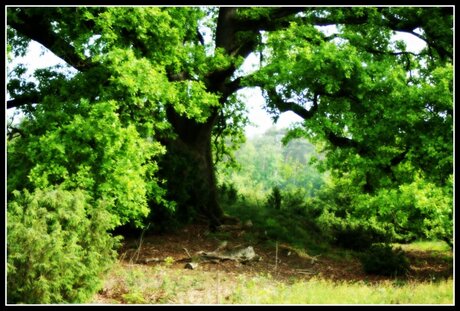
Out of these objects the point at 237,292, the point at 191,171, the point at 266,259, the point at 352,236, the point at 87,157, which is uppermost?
the point at 191,171

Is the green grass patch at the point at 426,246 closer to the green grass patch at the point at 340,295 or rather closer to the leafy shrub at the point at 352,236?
the leafy shrub at the point at 352,236

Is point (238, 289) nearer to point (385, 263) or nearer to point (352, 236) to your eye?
point (385, 263)

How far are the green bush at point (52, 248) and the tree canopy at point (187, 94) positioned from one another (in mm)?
1373

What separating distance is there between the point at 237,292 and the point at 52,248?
12.8 ft

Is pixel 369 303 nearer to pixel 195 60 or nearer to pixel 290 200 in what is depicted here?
pixel 195 60

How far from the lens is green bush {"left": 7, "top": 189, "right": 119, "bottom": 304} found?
736cm

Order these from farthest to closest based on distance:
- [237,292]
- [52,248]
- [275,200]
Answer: [275,200]
[237,292]
[52,248]

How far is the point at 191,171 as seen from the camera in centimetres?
1692

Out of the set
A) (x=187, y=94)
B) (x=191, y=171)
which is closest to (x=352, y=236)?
(x=191, y=171)

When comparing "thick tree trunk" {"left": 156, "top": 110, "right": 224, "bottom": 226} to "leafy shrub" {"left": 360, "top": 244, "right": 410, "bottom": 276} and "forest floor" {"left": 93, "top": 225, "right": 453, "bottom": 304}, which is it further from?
"leafy shrub" {"left": 360, "top": 244, "right": 410, "bottom": 276}

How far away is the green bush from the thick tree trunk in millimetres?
6859

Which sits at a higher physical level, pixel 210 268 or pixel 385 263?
pixel 385 263

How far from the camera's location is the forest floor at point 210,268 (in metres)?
9.88

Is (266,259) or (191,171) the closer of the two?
(266,259)
